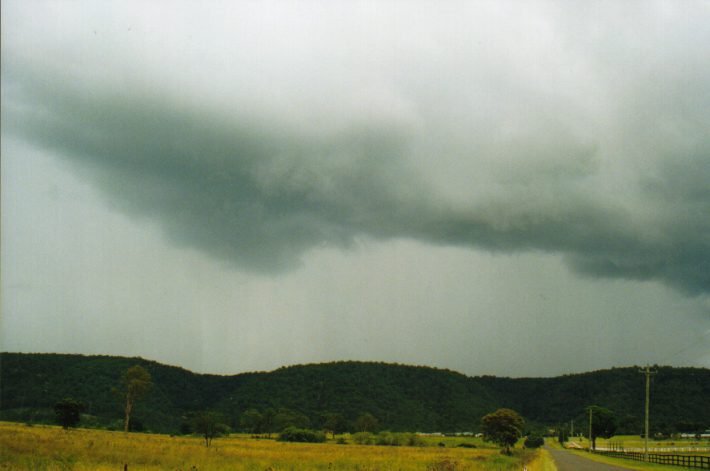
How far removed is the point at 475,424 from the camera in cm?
18400

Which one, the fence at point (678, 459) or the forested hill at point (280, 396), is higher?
the fence at point (678, 459)

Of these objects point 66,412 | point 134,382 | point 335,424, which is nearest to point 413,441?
point 335,424

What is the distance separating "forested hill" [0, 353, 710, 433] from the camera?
13162 cm

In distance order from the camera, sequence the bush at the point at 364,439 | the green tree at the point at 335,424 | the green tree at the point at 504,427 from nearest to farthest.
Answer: the green tree at the point at 504,427 → the bush at the point at 364,439 → the green tree at the point at 335,424

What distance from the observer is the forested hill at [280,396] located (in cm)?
13162

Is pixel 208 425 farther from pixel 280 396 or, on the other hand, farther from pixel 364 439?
pixel 280 396

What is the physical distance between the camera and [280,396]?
172 meters

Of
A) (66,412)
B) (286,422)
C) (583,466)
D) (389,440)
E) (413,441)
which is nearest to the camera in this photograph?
(583,466)

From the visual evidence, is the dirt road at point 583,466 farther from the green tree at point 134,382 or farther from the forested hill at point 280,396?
the forested hill at point 280,396

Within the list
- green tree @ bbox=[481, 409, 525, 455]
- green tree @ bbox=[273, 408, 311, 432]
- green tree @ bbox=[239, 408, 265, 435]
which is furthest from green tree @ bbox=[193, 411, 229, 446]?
green tree @ bbox=[273, 408, 311, 432]

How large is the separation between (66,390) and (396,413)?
9570 cm

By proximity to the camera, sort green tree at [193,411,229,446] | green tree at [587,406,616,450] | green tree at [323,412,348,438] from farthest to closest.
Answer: green tree at [323,412,348,438] < green tree at [587,406,616,450] < green tree at [193,411,229,446]

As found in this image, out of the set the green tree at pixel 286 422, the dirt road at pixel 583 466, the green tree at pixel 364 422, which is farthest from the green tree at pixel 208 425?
the green tree at pixel 364 422

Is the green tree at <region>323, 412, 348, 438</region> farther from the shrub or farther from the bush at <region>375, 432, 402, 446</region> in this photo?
the shrub
